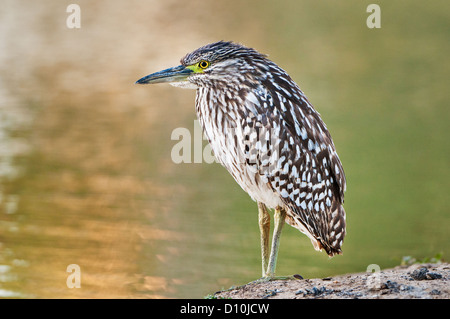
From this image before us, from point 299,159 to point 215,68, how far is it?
3.72 ft

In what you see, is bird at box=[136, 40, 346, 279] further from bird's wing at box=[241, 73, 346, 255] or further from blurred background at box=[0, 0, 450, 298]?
blurred background at box=[0, 0, 450, 298]

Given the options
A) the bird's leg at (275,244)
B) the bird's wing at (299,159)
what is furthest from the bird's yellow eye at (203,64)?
the bird's leg at (275,244)

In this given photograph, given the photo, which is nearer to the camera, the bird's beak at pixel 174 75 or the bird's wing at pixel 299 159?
the bird's wing at pixel 299 159

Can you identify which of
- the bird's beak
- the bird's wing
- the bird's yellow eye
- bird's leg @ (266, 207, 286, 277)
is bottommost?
bird's leg @ (266, 207, 286, 277)

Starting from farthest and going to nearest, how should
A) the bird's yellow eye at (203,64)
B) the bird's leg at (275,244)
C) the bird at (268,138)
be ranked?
the bird's yellow eye at (203,64) → the bird's leg at (275,244) → the bird at (268,138)

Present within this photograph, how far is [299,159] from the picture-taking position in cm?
622

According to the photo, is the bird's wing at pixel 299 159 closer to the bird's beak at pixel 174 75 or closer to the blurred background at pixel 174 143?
the bird's beak at pixel 174 75

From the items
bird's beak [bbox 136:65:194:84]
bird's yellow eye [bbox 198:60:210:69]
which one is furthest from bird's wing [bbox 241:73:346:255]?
bird's beak [bbox 136:65:194:84]

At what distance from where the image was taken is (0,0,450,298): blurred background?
363 inches

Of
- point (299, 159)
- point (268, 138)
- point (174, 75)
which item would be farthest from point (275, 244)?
point (174, 75)

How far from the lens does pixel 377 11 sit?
21359 millimetres

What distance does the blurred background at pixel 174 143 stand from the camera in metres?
9.23

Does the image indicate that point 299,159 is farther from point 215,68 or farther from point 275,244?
point 215,68

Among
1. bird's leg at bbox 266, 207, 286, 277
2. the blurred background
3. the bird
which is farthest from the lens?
the blurred background
